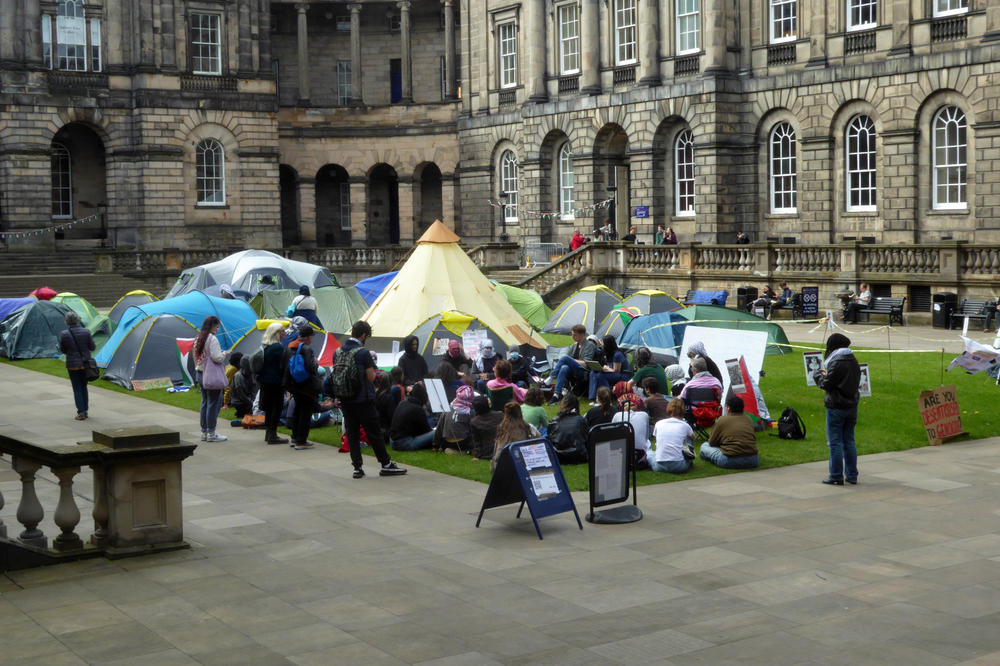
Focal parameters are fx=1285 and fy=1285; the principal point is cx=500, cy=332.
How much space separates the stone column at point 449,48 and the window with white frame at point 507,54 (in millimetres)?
5427

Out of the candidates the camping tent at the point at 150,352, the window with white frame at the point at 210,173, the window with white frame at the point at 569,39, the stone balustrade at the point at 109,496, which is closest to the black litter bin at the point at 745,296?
the window with white frame at the point at 569,39

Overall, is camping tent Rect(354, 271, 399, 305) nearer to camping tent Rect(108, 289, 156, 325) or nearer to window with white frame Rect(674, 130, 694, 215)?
camping tent Rect(108, 289, 156, 325)

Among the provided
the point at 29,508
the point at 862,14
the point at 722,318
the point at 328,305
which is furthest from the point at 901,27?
the point at 29,508

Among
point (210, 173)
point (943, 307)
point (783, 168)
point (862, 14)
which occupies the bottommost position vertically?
point (943, 307)

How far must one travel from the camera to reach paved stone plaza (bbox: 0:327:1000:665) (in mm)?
9023

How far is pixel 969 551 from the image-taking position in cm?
1148

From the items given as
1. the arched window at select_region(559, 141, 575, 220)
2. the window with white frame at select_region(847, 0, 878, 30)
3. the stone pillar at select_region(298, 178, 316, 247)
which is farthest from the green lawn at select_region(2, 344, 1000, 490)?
the stone pillar at select_region(298, 178, 316, 247)

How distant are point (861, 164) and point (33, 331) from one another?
24462mm

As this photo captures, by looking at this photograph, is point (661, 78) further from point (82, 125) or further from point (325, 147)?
point (82, 125)

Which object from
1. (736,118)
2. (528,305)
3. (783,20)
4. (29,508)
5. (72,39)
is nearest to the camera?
(29,508)

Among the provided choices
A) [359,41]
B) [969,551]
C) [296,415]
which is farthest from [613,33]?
[969,551]

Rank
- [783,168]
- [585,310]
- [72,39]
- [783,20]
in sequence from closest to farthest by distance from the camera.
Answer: [585,310], [783,20], [783,168], [72,39]

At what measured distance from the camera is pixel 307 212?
57.2 meters

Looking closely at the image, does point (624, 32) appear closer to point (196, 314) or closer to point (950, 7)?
point (950, 7)
